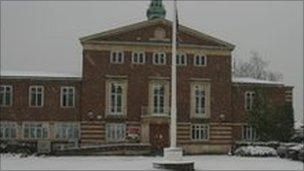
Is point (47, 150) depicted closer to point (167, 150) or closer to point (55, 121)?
point (55, 121)

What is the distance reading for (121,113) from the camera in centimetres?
5797

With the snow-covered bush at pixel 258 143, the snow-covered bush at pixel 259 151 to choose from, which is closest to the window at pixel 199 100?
the snow-covered bush at pixel 258 143

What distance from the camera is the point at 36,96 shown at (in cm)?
5744

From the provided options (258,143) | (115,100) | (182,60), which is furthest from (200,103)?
(115,100)

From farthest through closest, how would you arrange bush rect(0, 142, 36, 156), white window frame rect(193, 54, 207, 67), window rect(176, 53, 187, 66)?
white window frame rect(193, 54, 207, 67), window rect(176, 53, 187, 66), bush rect(0, 142, 36, 156)

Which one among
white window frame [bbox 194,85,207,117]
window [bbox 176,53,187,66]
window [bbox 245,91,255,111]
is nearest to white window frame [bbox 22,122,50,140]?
window [bbox 176,53,187,66]

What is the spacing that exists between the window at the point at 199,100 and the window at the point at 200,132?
111 centimetres

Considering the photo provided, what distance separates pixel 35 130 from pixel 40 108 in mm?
1852

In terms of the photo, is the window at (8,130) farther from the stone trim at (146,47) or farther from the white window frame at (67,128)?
the stone trim at (146,47)

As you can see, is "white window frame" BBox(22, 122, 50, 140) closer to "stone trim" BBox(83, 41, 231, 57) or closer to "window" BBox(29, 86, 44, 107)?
"window" BBox(29, 86, 44, 107)

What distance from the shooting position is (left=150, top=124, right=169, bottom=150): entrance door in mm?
57747

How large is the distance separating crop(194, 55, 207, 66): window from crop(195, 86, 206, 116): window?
6.52 ft

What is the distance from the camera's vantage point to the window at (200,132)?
2325 inches

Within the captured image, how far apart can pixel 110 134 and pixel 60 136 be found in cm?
413
